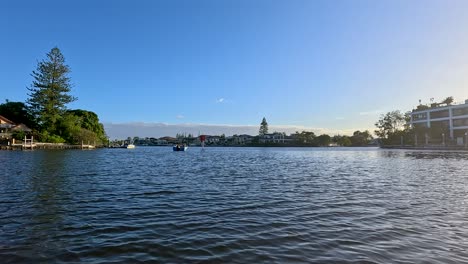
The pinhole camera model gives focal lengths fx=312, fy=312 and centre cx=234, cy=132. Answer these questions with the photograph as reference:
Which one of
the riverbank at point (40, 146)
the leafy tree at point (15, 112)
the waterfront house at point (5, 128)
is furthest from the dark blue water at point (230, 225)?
the leafy tree at point (15, 112)

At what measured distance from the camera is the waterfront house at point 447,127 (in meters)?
→ 97.2

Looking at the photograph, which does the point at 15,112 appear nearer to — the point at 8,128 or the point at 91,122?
the point at 8,128

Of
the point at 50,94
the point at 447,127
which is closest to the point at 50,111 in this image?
the point at 50,94

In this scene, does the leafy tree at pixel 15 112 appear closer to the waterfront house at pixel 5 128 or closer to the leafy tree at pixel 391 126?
the waterfront house at pixel 5 128

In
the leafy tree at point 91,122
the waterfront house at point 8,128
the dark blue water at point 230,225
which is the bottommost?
the dark blue water at point 230,225

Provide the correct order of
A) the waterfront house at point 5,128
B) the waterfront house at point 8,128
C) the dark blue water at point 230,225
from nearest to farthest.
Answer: the dark blue water at point 230,225 → the waterfront house at point 5,128 → the waterfront house at point 8,128

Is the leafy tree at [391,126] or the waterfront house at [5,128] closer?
the waterfront house at [5,128]

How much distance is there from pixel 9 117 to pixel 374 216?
11047 cm

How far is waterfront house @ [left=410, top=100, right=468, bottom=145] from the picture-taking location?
9725 centimetres

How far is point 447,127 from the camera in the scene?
10044 centimetres

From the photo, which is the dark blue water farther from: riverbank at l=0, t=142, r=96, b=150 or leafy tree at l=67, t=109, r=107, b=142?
leafy tree at l=67, t=109, r=107, b=142

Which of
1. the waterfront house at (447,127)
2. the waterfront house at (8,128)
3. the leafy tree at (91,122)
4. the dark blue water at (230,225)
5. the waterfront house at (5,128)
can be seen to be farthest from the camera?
the leafy tree at (91,122)

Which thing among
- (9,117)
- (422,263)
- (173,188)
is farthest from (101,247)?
(9,117)

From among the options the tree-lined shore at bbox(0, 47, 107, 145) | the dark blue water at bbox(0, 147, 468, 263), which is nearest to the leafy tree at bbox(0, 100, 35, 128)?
the tree-lined shore at bbox(0, 47, 107, 145)
